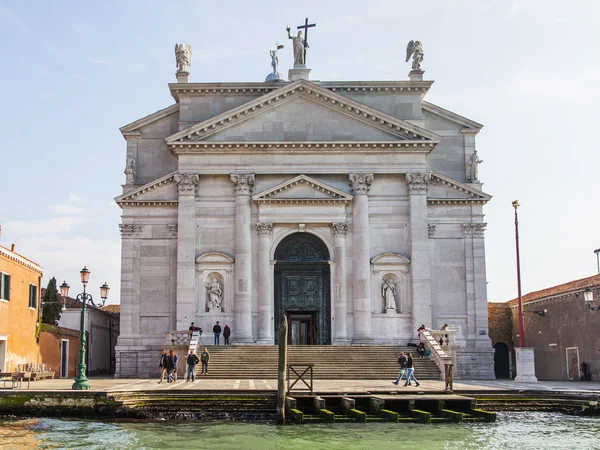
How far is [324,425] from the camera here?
23859mm

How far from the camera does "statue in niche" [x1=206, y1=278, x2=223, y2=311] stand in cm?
3962

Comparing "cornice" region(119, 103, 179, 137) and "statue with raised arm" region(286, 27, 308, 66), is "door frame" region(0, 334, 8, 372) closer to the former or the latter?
"cornice" region(119, 103, 179, 137)

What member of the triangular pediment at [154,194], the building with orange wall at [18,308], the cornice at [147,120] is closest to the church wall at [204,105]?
the cornice at [147,120]

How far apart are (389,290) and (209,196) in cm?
922

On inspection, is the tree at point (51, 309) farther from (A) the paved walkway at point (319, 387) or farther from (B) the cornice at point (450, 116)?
(B) the cornice at point (450, 116)

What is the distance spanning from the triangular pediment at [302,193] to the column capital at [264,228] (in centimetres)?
108

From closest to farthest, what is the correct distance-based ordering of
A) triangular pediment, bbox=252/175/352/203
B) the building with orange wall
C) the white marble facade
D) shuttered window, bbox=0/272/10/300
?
shuttered window, bbox=0/272/10/300, the building with orange wall, the white marble facade, triangular pediment, bbox=252/175/352/203

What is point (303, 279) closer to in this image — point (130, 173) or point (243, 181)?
point (243, 181)

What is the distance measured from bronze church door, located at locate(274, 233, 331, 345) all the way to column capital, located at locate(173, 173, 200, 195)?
15.8 feet

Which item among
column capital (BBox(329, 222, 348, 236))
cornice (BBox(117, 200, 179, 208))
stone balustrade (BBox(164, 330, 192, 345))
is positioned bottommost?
stone balustrade (BBox(164, 330, 192, 345))

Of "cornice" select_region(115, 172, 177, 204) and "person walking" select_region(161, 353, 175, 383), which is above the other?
"cornice" select_region(115, 172, 177, 204)

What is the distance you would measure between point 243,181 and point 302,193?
8.93 ft

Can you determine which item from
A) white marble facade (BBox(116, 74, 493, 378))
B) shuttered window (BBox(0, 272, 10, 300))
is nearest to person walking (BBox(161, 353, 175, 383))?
white marble facade (BBox(116, 74, 493, 378))

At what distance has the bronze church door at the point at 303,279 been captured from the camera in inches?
1592
